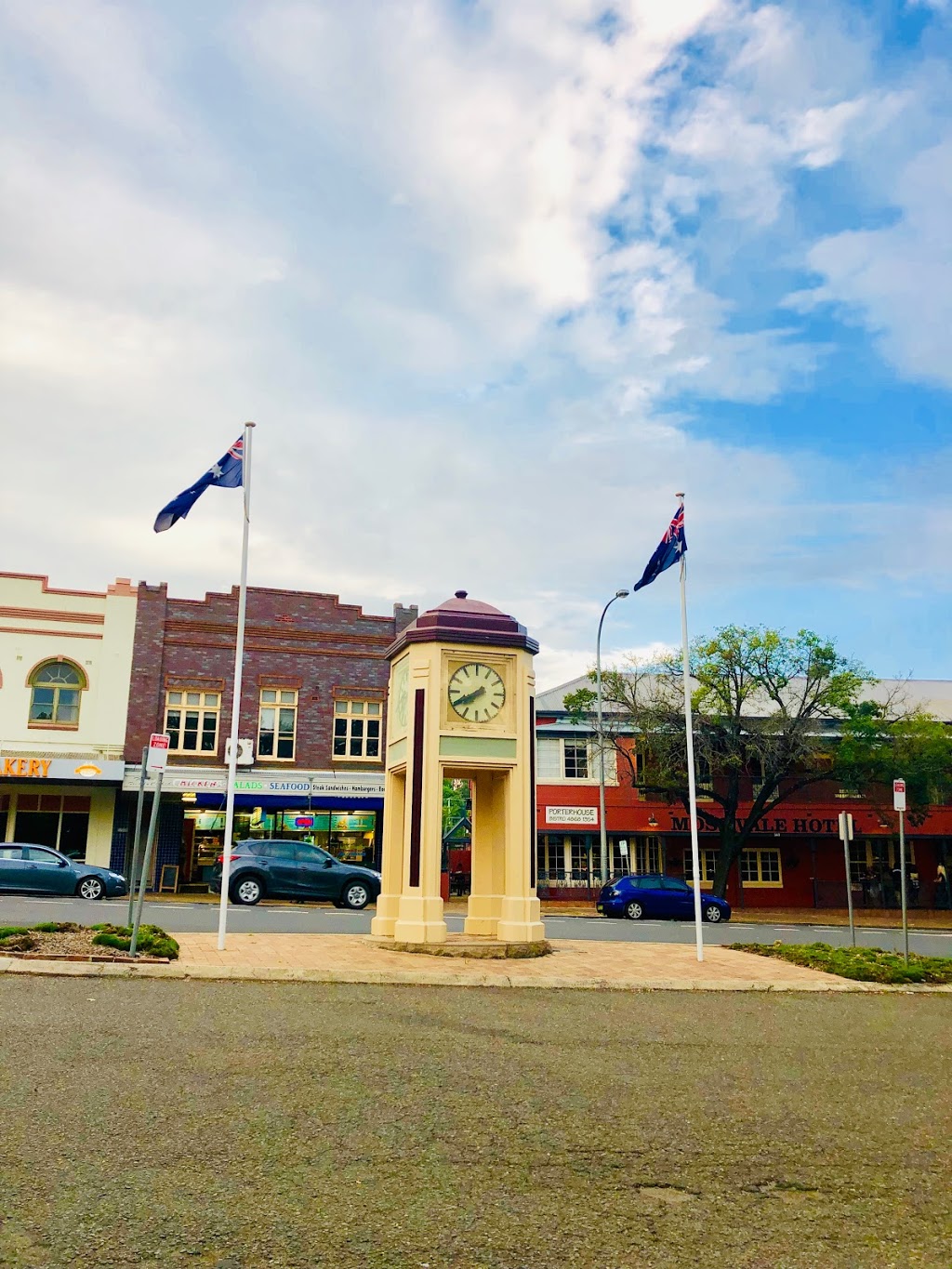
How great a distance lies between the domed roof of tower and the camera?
14.7 metres

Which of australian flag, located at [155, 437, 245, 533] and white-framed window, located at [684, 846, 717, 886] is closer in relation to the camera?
australian flag, located at [155, 437, 245, 533]

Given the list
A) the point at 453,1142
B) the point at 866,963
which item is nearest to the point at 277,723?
the point at 866,963

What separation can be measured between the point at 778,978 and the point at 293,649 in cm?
2471

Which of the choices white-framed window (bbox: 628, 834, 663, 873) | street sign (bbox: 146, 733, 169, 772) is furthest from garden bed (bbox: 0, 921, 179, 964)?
white-framed window (bbox: 628, 834, 663, 873)

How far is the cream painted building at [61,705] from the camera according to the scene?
32094 mm

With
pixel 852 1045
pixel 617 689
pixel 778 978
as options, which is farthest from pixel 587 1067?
pixel 617 689

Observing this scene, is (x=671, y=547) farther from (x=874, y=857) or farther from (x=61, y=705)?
(x=874, y=857)

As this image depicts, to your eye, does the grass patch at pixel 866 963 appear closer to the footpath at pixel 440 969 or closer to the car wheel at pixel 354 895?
the footpath at pixel 440 969

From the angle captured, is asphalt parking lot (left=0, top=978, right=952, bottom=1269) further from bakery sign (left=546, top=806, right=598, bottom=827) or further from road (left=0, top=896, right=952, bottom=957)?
bakery sign (left=546, top=806, right=598, bottom=827)

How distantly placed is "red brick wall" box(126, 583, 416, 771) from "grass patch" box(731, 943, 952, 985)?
69.1ft

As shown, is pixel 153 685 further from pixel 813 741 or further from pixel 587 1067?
pixel 587 1067

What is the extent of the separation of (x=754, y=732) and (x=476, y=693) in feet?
67.7

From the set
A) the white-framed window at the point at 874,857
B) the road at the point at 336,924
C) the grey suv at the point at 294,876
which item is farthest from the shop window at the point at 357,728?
the white-framed window at the point at 874,857

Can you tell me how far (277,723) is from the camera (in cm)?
3450
